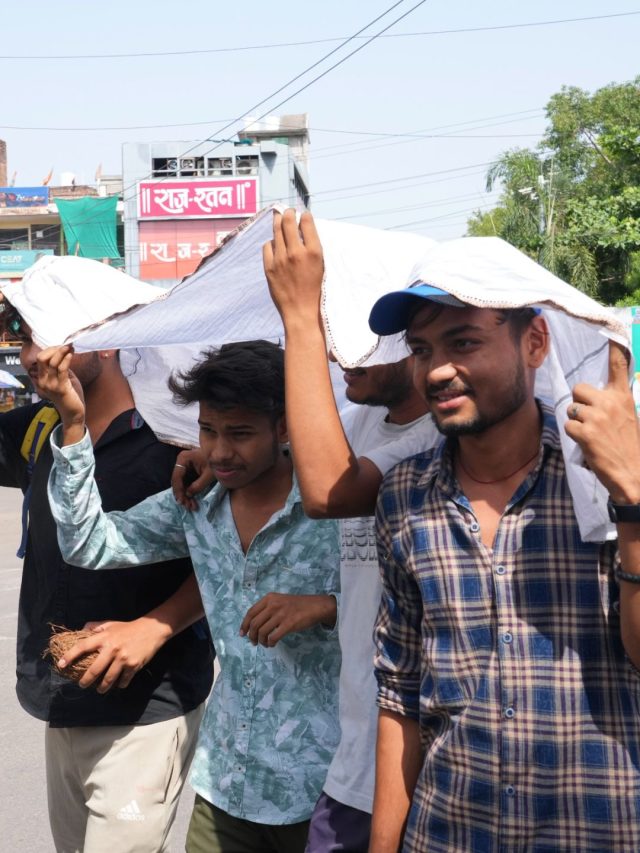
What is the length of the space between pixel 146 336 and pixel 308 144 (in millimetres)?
72576

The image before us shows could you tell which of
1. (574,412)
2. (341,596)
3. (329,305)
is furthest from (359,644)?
(574,412)

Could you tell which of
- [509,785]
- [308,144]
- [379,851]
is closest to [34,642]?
[379,851]

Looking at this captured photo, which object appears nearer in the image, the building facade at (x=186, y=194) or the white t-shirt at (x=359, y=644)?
the white t-shirt at (x=359, y=644)

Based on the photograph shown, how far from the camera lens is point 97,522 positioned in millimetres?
2893

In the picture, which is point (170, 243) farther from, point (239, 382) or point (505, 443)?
point (505, 443)

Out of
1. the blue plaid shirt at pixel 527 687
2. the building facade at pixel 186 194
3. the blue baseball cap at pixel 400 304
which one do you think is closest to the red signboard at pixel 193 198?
the building facade at pixel 186 194

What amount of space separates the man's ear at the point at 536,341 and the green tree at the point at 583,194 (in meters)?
18.6

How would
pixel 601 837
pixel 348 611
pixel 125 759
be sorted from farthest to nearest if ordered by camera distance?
1. pixel 125 759
2. pixel 348 611
3. pixel 601 837

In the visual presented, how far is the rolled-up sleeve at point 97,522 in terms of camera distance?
2814 mm

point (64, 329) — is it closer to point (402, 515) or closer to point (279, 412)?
point (279, 412)

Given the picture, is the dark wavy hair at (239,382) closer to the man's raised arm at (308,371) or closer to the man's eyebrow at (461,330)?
the man's raised arm at (308,371)

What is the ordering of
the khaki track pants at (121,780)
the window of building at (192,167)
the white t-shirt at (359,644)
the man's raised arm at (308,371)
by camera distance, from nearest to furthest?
1. the man's raised arm at (308,371)
2. the white t-shirt at (359,644)
3. the khaki track pants at (121,780)
4. the window of building at (192,167)

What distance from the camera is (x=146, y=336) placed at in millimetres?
2779

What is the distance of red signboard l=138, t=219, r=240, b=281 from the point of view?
53.2m
